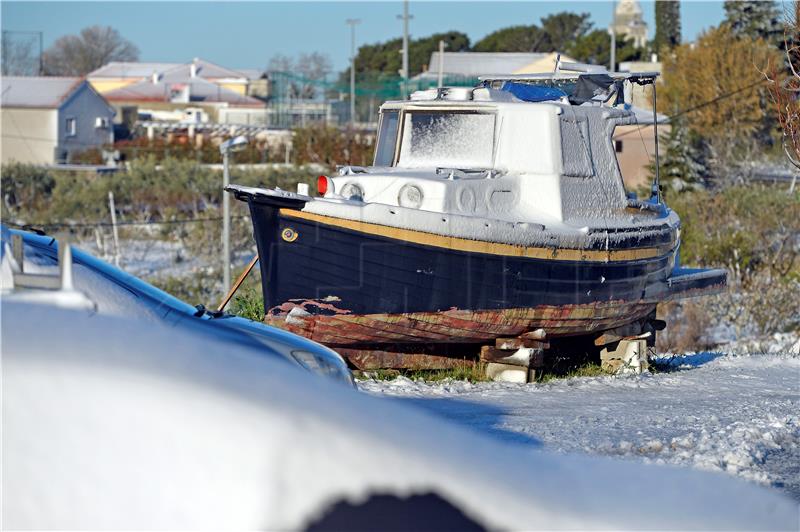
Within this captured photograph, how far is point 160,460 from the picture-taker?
2.68m

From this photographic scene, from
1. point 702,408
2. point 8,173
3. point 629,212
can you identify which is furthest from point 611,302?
point 8,173

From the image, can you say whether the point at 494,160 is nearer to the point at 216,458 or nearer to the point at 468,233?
the point at 468,233

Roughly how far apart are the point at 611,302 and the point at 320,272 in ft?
11.4

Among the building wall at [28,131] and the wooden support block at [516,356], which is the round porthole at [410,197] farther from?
the building wall at [28,131]

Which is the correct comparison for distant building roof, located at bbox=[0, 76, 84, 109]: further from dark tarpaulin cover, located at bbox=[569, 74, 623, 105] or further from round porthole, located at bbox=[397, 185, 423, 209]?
round porthole, located at bbox=[397, 185, 423, 209]

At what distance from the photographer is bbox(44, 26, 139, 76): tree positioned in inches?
4134

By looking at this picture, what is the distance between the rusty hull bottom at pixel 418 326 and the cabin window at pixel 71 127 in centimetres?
4878

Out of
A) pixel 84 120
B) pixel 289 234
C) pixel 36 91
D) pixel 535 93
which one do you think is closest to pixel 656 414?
pixel 289 234

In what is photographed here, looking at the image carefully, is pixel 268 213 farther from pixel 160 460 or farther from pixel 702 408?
pixel 160 460

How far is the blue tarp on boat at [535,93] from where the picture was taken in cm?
1377

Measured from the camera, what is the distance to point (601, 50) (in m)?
82.0

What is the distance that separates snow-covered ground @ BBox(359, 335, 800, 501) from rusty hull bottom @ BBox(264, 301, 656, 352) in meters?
0.63

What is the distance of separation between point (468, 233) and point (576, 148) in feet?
7.26

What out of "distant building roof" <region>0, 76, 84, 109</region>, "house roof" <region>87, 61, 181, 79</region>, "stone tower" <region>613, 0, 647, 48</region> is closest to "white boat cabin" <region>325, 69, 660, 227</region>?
"distant building roof" <region>0, 76, 84, 109</region>
